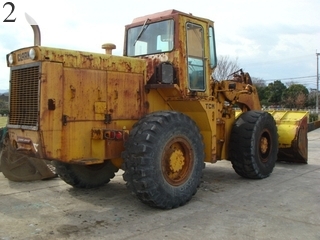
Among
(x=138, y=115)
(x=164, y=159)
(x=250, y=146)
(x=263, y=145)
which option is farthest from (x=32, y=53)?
(x=263, y=145)

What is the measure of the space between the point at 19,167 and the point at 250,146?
455cm

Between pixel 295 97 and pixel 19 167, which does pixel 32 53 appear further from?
pixel 295 97

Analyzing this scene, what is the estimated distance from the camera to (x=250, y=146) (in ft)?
23.7

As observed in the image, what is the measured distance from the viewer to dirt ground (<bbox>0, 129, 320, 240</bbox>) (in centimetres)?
446

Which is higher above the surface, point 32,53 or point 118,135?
point 32,53

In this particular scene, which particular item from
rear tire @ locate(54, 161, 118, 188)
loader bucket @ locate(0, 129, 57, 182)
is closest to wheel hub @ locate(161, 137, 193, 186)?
rear tire @ locate(54, 161, 118, 188)

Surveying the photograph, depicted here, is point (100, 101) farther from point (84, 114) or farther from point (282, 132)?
point (282, 132)

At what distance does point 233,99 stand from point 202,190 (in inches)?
85.8

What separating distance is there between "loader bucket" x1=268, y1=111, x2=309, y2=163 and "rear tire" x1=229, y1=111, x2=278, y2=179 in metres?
1.55

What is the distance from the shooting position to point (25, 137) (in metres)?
5.07

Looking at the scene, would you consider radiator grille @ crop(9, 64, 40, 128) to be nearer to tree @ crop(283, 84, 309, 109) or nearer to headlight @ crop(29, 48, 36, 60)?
headlight @ crop(29, 48, 36, 60)

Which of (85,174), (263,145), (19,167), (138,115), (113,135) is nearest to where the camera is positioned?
(113,135)

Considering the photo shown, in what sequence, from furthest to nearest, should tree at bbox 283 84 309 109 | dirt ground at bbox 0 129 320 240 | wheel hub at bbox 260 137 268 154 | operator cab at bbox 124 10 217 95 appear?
1. tree at bbox 283 84 309 109
2. wheel hub at bbox 260 137 268 154
3. operator cab at bbox 124 10 217 95
4. dirt ground at bbox 0 129 320 240

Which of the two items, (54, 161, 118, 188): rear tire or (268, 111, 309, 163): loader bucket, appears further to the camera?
(268, 111, 309, 163): loader bucket
